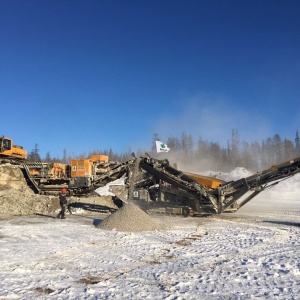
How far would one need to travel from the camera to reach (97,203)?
19.1 meters

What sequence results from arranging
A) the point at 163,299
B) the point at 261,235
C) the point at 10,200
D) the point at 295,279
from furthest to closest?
1. the point at 10,200
2. the point at 261,235
3. the point at 295,279
4. the point at 163,299

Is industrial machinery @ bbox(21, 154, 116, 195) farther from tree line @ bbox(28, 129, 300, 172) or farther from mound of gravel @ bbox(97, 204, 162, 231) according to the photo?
tree line @ bbox(28, 129, 300, 172)

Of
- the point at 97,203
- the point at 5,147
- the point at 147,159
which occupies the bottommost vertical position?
the point at 97,203

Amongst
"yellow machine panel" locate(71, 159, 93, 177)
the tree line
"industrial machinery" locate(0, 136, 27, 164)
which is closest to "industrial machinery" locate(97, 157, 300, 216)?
"yellow machine panel" locate(71, 159, 93, 177)

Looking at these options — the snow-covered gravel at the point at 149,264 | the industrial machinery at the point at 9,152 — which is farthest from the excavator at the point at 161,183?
the snow-covered gravel at the point at 149,264

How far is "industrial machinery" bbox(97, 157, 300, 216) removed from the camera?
15133 millimetres

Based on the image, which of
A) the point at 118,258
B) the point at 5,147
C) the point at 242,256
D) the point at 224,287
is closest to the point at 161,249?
the point at 118,258

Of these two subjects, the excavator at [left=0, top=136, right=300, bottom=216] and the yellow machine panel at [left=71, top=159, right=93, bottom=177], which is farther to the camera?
the yellow machine panel at [left=71, top=159, right=93, bottom=177]

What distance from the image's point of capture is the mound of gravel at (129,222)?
1204cm

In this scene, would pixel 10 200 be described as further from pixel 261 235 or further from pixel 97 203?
pixel 261 235

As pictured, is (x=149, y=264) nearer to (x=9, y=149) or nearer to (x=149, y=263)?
(x=149, y=263)

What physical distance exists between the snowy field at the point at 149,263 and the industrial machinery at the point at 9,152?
986 cm

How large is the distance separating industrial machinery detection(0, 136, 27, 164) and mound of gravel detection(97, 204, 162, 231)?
11654 mm

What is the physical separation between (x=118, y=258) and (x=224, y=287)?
2.98 metres
